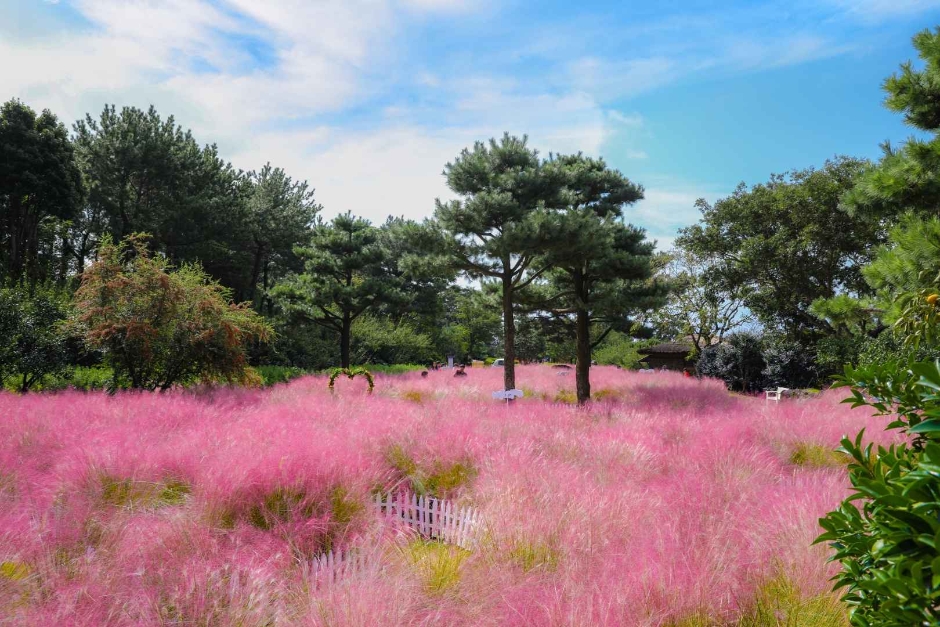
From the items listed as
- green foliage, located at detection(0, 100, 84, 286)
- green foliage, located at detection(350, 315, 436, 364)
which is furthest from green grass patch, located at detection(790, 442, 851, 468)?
green foliage, located at detection(0, 100, 84, 286)

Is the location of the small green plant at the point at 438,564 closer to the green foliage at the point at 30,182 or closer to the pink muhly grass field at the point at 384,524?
the pink muhly grass field at the point at 384,524

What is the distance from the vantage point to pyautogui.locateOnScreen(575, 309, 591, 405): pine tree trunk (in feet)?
42.4

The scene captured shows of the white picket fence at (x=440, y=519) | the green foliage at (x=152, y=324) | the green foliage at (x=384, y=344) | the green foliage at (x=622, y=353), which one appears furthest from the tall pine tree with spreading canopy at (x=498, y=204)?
the green foliage at (x=622, y=353)

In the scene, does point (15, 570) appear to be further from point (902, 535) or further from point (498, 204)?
point (498, 204)

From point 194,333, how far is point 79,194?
705 inches

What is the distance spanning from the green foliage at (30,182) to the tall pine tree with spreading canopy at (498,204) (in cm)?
1751

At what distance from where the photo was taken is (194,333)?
34.2 ft

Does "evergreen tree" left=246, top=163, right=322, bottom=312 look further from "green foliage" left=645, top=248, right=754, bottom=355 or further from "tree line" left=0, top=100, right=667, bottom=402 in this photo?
"green foliage" left=645, top=248, right=754, bottom=355

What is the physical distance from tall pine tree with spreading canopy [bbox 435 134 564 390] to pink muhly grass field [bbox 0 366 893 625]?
18.3ft

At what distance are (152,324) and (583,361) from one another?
9538 mm

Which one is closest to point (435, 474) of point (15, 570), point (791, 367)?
point (15, 570)

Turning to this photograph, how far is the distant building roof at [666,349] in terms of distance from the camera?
34938 millimetres

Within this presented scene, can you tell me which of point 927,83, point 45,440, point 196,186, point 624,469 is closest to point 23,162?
point 196,186

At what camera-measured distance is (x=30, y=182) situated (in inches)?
826
